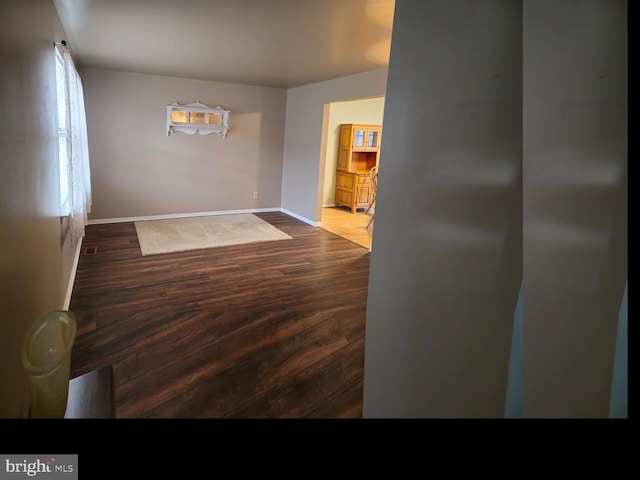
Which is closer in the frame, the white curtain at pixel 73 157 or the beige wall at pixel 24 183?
the beige wall at pixel 24 183

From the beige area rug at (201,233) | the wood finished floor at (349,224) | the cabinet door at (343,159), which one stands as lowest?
the beige area rug at (201,233)

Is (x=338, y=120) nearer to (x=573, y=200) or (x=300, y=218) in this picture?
(x=300, y=218)

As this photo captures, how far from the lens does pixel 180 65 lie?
16.5ft

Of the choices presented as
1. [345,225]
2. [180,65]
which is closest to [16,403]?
[180,65]

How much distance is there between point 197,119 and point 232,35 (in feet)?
10.4

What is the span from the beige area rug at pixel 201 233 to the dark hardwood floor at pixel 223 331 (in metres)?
0.30

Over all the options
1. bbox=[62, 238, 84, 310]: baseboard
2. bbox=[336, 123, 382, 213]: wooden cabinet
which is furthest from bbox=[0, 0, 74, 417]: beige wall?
bbox=[336, 123, 382, 213]: wooden cabinet

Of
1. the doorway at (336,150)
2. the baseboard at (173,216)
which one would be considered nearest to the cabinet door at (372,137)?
the doorway at (336,150)

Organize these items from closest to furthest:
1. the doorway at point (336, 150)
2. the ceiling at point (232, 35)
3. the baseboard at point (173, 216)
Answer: the ceiling at point (232, 35) → the baseboard at point (173, 216) → the doorway at point (336, 150)

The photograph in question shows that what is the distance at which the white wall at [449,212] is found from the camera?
92cm

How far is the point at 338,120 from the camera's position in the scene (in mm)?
7879

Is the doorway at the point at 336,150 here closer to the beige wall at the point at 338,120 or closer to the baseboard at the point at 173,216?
the beige wall at the point at 338,120

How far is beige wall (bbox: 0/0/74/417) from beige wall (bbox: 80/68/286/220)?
347 centimetres
